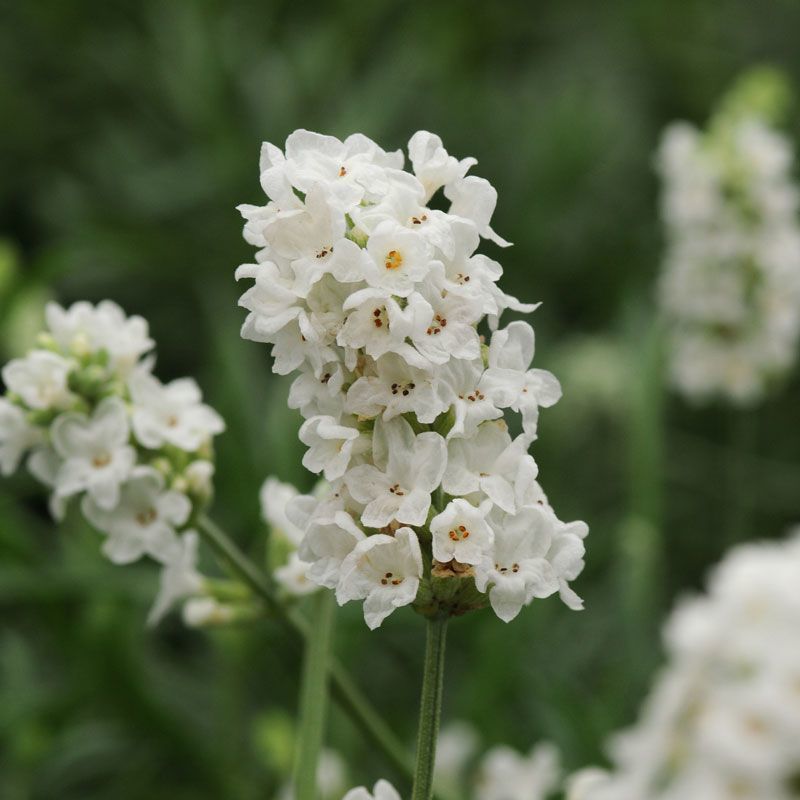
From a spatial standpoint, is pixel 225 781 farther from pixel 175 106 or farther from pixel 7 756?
pixel 175 106

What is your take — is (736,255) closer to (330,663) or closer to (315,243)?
(330,663)

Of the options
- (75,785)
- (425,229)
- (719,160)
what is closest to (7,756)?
(75,785)

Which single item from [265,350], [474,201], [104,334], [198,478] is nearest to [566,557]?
[474,201]

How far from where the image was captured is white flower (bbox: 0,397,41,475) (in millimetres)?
1063

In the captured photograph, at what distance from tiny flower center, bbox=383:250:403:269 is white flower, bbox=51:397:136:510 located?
0.34 meters

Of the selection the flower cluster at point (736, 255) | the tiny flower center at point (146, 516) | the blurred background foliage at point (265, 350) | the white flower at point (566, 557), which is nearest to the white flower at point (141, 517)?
the tiny flower center at point (146, 516)

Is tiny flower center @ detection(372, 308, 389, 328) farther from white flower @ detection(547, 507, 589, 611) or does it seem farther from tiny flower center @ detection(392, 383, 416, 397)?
white flower @ detection(547, 507, 589, 611)

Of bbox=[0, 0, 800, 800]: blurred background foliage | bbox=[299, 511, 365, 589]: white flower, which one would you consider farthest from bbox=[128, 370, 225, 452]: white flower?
bbox=[0, 0, 800, 800]: blurred background foliage

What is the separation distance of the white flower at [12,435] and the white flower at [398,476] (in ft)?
1.17

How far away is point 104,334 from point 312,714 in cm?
36

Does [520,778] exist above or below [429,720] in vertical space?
above

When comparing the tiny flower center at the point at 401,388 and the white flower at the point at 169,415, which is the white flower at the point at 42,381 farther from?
the tiny flower center at the point at 401,388

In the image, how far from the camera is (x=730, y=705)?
0.92 meters

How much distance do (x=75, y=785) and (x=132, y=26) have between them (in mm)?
2068
